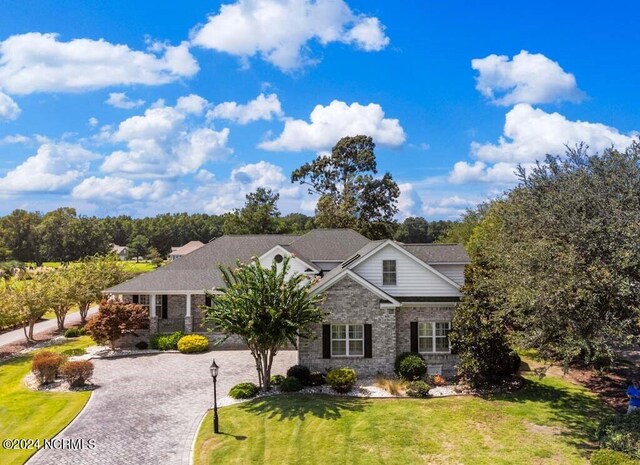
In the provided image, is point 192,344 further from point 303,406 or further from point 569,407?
point 569,407

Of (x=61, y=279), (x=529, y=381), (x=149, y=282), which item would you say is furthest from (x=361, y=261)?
(x=61, y=279)

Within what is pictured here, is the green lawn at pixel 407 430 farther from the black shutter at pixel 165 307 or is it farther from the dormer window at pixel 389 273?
the black shutter at pixel 165 307

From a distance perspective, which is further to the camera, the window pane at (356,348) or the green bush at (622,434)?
the window pane at (356,348)

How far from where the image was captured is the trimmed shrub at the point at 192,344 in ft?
94.9

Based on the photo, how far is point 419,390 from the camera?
68.8 ft

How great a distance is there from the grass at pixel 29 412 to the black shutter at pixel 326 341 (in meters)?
10.8

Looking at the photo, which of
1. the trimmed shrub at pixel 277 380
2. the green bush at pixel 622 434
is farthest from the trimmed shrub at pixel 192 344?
the green bush at pixel 622 434

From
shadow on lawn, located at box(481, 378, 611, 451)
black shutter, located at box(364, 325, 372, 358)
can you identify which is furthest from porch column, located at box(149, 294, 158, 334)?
shadow on lawn, located at box(481, 378, 611, 451)

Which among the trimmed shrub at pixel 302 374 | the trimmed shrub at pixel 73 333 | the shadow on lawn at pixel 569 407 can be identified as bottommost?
the shadow on lawn at pixel 569 407

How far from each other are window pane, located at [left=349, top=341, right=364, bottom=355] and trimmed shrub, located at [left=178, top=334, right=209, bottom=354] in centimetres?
1035

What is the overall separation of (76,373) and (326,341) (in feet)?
38.4

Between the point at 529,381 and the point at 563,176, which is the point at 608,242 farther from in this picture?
the point at 529,381

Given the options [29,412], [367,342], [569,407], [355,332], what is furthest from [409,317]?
[29,412]

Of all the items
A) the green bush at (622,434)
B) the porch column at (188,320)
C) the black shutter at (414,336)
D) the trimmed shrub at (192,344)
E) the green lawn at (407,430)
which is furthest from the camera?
the porch column at (188,320)
